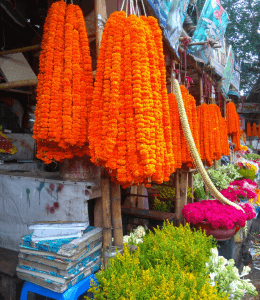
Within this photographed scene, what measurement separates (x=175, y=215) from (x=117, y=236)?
5.19ft

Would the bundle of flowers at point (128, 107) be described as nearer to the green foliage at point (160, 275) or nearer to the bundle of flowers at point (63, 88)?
the bundle of flowers at point (63, 88)

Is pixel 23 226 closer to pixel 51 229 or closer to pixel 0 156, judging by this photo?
pixel 51 229

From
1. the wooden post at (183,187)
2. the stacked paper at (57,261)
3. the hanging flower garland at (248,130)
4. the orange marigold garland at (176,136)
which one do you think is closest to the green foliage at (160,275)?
the stacked paper at (57,261)

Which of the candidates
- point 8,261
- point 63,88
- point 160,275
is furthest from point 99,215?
point 63,88

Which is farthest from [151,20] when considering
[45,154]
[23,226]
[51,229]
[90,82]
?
[23,226]

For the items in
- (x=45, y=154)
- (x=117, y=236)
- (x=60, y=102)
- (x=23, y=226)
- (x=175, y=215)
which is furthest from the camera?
(x=175, y=215)

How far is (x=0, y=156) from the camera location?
3.71m

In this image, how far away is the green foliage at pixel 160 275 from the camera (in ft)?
4.41

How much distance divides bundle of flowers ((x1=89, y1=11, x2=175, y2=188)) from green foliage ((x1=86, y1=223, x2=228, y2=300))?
58cm

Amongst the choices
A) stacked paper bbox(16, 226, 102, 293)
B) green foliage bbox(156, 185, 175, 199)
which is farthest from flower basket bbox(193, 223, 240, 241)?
stacked paper bbox(16, 226, 102, 293)

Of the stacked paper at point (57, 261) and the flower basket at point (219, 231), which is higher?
the stacked paper at point (57, 261)

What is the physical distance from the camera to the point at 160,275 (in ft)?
4.88

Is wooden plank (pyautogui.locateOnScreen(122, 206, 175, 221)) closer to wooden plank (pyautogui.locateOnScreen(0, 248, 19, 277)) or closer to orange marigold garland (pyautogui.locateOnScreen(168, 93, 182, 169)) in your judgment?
orange marigold garland (pyautogui.locateOnScreen(168, 93, 182, 169))

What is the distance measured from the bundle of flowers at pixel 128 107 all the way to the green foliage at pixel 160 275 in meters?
Answer: 0.58
